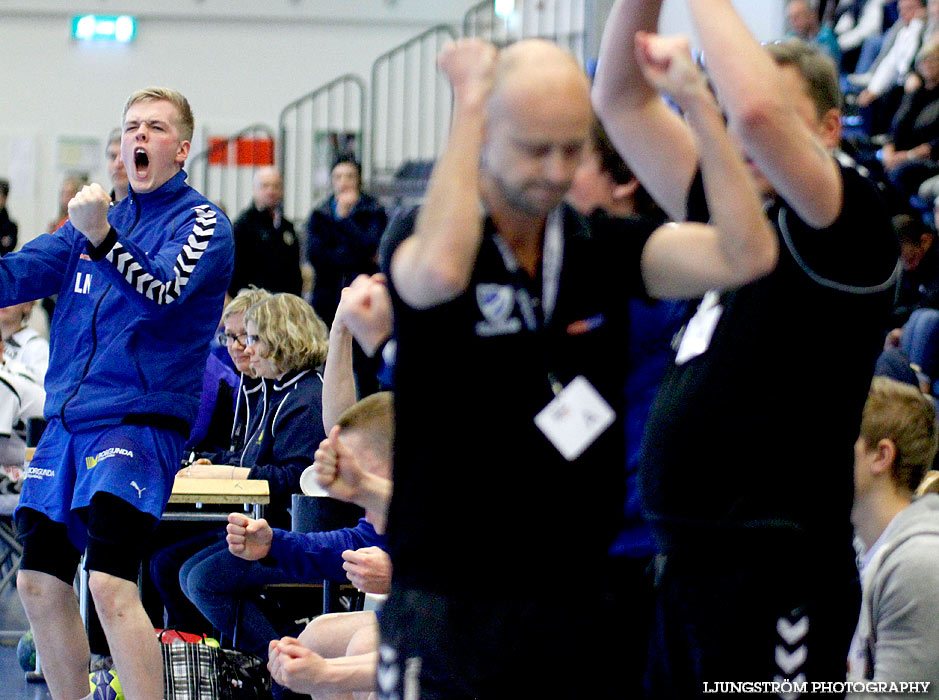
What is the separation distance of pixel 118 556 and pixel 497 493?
2047 millimetres

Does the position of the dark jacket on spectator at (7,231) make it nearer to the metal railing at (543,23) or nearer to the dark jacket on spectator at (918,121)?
the metal railing at (543,23)

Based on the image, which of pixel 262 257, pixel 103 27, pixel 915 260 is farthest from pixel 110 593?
pixel 103 27

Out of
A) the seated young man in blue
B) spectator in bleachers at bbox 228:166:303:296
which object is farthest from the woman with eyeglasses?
spectator in bleachers at bbox 228:166:303:296

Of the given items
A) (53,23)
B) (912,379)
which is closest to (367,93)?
(53,23)

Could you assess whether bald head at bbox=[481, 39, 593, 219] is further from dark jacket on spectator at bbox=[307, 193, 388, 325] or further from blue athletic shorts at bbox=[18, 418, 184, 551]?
dark jacket on spectator at bbox=[307, 193, 388, 325]

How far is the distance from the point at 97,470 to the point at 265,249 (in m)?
A: 5.80

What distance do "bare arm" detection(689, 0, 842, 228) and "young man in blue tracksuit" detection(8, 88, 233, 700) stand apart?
75.1 inches

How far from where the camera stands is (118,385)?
139 inches

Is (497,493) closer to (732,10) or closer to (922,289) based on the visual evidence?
(732,10)

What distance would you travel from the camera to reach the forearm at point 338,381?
3.18 metres

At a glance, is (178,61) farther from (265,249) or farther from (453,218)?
(453,218)

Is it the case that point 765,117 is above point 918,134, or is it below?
below

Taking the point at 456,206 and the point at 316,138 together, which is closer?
the point at 456,206

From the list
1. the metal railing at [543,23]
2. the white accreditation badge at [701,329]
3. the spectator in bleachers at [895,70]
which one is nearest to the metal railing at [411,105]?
the metal railing at [543,23]
